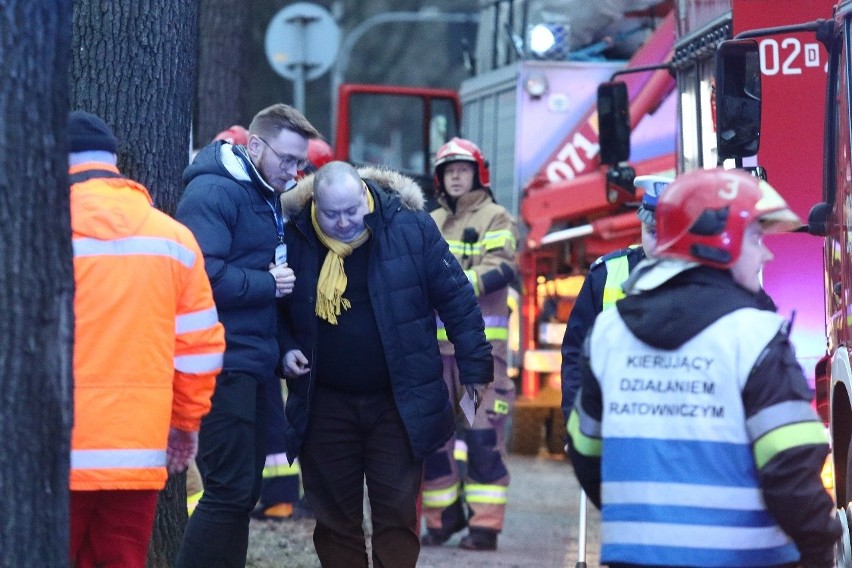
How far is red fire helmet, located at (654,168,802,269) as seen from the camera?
4027 mm

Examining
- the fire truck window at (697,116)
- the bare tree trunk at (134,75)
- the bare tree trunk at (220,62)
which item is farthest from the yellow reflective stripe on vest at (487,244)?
the bare tree trunk at (220,62)

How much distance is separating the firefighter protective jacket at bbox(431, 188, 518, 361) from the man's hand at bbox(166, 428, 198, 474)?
368cm

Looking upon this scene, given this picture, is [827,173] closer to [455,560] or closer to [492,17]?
[455,560]

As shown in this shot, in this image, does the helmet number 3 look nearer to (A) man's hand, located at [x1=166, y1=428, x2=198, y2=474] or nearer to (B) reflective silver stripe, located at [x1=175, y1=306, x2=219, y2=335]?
(B) reflective silver stripe, located at [x1=175, y1=306, x2=219, y2=335]

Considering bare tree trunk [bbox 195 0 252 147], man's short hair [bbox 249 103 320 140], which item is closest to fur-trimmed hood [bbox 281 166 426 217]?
man's short hair [bbox 249 103 320 140]

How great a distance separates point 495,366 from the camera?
904cm

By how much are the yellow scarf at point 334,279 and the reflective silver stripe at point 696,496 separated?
244 cm

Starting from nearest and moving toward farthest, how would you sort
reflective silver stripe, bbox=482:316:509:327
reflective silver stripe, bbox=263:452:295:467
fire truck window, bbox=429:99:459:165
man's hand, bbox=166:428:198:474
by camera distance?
man's hand, bbox=166:428:198:474
reflective silver stripe, bbox=482:316:509:327
reflective silver stripe, bbox=263:452:295:467
fire truck window, bbox=429:99:459:165

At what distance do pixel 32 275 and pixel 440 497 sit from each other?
4967 mm

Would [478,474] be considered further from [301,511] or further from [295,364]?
[295,364]

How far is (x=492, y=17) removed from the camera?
1573 cm

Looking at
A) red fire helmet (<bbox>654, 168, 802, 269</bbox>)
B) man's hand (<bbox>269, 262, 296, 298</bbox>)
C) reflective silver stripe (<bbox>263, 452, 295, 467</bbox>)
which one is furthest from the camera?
reflective silver stripe (<bbox>263, 452, 295, 467</bbox>)

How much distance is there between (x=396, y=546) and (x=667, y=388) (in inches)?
104

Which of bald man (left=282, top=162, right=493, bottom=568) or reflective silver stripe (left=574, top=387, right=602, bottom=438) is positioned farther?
bald man (left=282, top=162, right=493, bottom=568)
